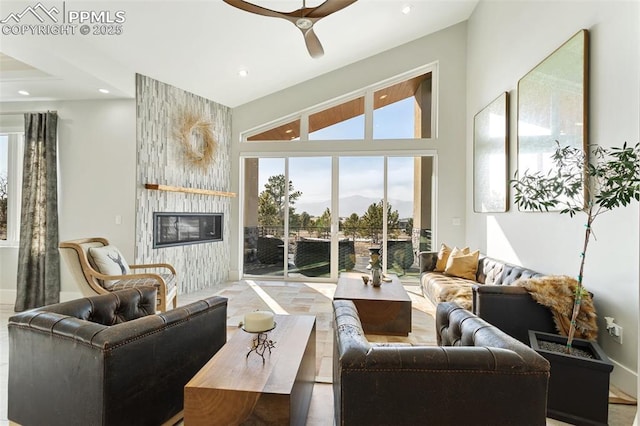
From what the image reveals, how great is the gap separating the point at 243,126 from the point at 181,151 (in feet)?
4.67

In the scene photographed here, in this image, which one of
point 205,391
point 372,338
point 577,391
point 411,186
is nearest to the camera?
point 205,391

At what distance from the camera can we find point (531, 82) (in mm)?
3551

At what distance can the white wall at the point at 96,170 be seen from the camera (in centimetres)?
434

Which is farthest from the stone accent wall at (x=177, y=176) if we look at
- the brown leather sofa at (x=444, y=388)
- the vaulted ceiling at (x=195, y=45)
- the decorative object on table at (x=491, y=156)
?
the decorative object on table at (x=491, y=156)

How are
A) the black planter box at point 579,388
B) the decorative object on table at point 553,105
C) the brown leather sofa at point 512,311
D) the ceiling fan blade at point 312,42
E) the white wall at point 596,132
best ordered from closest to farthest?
1. the black planter box at point 579,388
2. the white wall at point 596,132
3. the brown leather sofa at point 512,311
4. the decorative object on table at point 553,105
5. the ceiling fan blade at point 312,42

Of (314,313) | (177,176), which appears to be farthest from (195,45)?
(314,313)

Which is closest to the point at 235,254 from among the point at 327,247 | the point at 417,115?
the point at 327,247

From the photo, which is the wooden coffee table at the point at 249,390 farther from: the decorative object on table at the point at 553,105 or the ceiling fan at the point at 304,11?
the ceiling fan at the point at 304,11

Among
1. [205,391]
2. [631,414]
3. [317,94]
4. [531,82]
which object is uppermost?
[317,94]

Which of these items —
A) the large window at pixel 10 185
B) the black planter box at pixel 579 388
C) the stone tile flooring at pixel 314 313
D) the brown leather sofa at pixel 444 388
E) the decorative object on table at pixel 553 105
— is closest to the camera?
the brown leather sofa at pixel 444 388

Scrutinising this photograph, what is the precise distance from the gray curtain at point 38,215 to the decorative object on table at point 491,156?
595cm

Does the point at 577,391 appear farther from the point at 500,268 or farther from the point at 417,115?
the point at 417,115

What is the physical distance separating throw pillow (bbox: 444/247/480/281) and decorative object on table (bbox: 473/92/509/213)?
0.72 meters

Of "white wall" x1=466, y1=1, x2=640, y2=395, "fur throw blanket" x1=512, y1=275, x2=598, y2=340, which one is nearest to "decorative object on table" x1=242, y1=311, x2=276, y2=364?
"fur throw blanket" x1=512, y1=275, x2=598, y2=340
